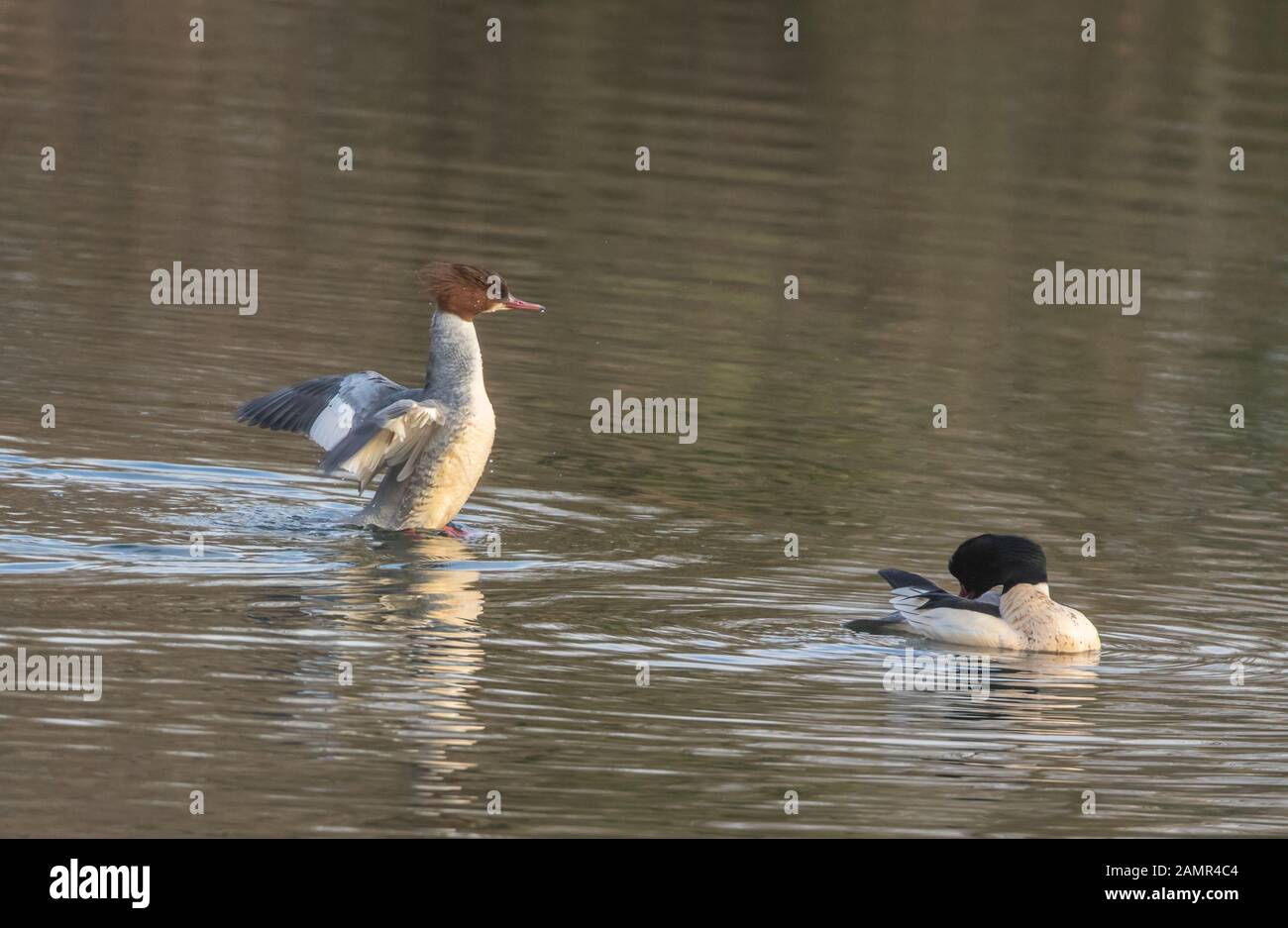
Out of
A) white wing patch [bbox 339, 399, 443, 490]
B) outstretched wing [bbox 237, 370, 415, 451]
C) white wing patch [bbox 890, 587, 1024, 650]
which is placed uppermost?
outstretched wing [bbox 237, 370, 415, 451]

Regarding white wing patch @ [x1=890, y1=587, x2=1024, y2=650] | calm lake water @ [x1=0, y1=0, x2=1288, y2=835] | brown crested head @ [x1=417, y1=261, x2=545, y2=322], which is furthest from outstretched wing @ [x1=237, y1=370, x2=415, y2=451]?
white wing patch @ [x1=890, y1=587, x2=1024, y2=650]

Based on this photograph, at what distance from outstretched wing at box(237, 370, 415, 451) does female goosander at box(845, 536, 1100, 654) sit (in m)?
3.49

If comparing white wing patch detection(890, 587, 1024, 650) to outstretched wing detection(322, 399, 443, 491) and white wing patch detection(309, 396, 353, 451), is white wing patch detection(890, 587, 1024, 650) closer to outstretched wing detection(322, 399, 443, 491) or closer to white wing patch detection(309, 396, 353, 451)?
outstretched wing detection(322, 399, 443, 491)

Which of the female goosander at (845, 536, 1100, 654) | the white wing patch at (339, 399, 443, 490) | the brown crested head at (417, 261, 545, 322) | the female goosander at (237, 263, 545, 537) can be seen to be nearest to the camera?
the female goosander at (845, 536, 1100, 654)

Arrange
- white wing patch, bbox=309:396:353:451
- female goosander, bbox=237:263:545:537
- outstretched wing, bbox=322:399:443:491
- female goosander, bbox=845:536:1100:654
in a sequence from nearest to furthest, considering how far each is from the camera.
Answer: female goosander, bbox=845:536:1100:654 → outstretched wing, bbox=322:399:443:491 → female goosander, bbox=237:263:545:537 → white wing patch, bbox=309:396:353:451

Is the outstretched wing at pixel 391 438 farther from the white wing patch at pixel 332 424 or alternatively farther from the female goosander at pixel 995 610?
the female goosander at pixel 995 610

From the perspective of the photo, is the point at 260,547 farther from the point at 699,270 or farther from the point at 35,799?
the point at 699,270

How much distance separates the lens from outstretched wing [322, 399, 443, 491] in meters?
13.4

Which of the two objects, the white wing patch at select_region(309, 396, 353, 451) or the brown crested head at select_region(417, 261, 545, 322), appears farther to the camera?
the brown crested head at select_region(417, 261, 545, 322)

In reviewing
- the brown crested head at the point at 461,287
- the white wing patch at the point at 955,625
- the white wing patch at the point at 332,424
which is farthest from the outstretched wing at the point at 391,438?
the white wing patch at the point at 955,625

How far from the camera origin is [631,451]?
1633cm

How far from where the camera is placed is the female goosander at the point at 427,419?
13.7 m

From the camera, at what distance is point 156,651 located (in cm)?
1083

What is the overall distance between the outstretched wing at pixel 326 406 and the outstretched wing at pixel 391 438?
8.4 inches
